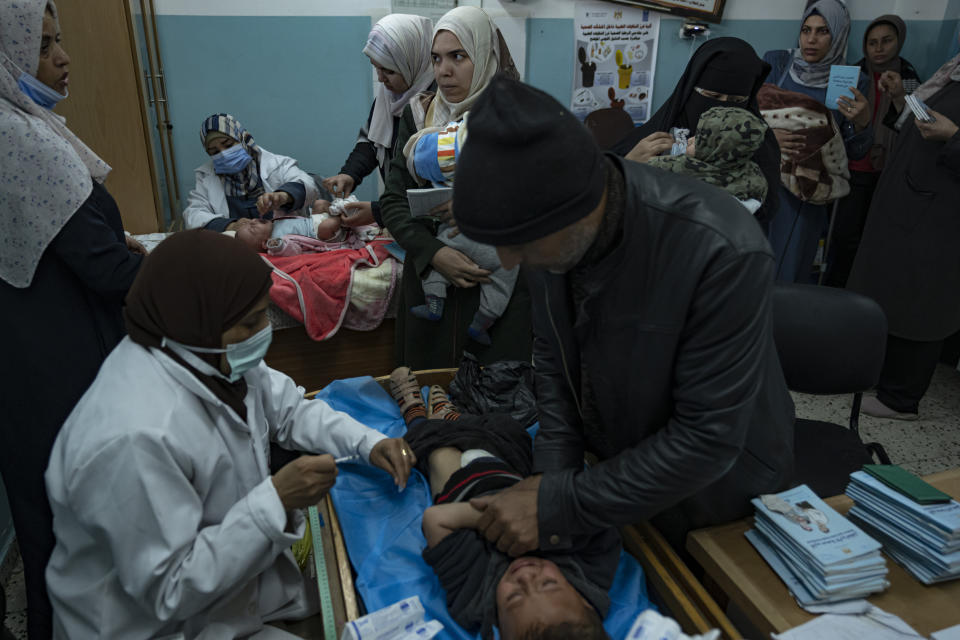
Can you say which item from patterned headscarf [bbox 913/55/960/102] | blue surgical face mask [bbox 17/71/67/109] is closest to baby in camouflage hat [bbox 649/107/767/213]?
patterned headscarf [bbox 913/55/960/102]

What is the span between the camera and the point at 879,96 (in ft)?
13.4

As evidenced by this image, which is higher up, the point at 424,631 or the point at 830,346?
the point at 830,346

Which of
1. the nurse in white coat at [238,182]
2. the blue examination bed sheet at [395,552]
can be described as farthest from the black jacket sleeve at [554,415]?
the nurse in white coat at [238,182]

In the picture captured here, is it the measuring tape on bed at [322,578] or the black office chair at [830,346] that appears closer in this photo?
the measuring tape on bed at [322,578]

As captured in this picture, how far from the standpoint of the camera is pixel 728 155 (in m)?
2.29

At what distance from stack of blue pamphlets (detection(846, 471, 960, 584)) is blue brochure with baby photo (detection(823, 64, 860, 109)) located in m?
2.83

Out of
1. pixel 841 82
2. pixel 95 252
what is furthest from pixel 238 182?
pixel 841 82

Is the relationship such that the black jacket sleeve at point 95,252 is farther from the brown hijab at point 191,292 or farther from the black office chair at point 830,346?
the black office chair at point 830,346

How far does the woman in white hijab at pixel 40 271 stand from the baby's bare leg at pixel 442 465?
103 cm

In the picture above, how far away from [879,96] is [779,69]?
0.71m

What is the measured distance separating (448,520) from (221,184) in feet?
A: 8.66

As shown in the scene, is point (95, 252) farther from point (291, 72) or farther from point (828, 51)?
point (828, 51)

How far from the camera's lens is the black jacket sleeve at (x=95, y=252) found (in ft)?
5.41

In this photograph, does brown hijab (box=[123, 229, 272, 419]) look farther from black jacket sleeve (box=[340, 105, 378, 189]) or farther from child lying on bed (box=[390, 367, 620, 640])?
black jacket sleeve (box=[340, 105, 378, 189])
